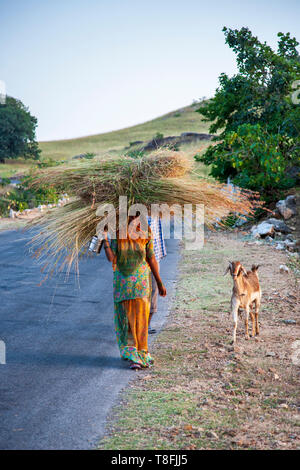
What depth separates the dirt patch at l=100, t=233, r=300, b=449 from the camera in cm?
340

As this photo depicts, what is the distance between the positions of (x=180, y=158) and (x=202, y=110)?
14.4 m

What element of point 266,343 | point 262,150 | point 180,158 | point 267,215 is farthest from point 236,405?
point 267,215

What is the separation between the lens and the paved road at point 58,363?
3.55m

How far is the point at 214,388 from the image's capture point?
4.27m

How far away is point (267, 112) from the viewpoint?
658 inches

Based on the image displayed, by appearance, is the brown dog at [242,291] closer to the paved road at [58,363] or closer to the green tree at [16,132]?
the paved road at [58,363]

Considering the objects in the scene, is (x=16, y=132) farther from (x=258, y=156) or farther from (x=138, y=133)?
(x=258, y=156)

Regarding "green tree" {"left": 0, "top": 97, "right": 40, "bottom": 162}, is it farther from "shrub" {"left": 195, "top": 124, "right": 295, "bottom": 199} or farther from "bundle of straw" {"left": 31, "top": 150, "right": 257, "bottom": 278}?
"bundle of straw" {"left": 31, "top": 150, "right": 257, "bottom": 278}

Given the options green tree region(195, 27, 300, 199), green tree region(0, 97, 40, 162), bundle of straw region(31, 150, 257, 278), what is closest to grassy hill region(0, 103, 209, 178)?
green tree region(0, 97, 40, 162)

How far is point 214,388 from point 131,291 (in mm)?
1201

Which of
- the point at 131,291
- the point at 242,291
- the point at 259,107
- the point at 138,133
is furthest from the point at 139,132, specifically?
the point at 131,291

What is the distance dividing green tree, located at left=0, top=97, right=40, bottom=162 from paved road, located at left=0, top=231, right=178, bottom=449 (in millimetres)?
43749
